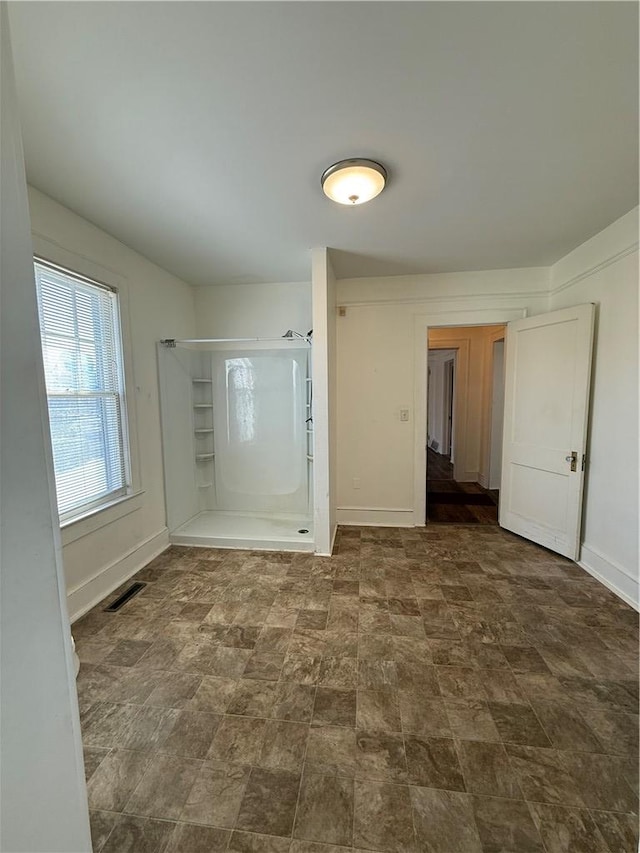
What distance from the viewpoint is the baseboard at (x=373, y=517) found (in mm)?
3477

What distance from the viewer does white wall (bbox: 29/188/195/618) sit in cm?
206

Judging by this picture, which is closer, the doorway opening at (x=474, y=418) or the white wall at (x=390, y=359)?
the white wall at (x=390, y=359)

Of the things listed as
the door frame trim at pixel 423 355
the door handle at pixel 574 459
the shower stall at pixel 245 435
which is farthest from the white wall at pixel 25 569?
the door handle at pixel 574 459

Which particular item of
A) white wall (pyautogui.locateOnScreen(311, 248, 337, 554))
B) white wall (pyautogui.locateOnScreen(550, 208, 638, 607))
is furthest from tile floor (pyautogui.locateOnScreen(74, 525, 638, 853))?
white wall (pyautogui.locateOnScreen(311, 248, 337, 554))

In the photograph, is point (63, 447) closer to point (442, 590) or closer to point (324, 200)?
point (324, 200)

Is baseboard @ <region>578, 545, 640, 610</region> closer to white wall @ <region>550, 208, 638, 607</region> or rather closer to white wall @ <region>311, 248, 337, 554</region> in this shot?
white wall @ <region>550, 208, 638, 607</region>

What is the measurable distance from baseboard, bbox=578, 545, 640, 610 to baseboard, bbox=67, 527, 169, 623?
3543mm

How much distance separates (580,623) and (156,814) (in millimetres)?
2329

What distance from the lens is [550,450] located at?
9.32 feet

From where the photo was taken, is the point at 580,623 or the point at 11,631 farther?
the point at 580,623

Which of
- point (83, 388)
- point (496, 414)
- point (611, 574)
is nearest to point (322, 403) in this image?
point (83, 388)

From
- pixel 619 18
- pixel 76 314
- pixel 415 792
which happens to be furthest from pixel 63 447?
pixel 619 18

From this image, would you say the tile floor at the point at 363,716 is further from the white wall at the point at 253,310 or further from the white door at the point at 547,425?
the white wall at the point at 253,310

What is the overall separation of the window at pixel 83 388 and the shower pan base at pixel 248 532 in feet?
2.84
